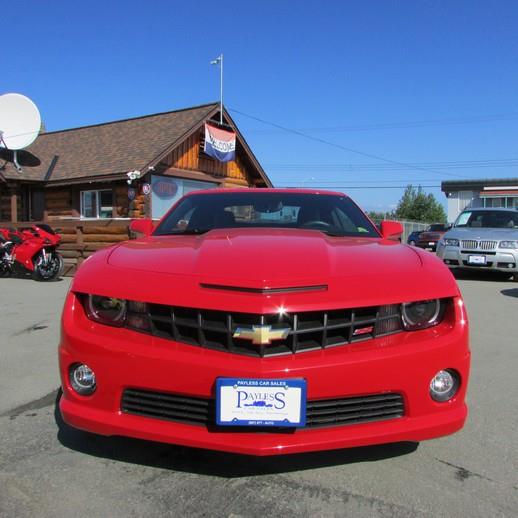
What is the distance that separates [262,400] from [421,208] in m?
67.3

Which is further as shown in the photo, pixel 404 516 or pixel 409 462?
pixel 409 462

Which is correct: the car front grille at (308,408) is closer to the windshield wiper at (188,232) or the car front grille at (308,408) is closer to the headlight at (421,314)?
the headlight at (421,314)

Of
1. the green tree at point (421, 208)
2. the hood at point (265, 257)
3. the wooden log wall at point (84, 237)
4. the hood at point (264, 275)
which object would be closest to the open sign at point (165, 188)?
the wooden log wall at point (84, 237)

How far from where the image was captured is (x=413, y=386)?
7.00 feet

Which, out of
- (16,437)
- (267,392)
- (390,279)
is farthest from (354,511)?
(16,437)

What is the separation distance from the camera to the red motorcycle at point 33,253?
10094 millimetres

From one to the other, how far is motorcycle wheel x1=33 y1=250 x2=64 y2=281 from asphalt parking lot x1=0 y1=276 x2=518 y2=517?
740 centimetres

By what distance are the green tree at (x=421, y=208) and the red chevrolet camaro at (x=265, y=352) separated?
64.5 metres

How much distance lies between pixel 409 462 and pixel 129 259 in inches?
67.6

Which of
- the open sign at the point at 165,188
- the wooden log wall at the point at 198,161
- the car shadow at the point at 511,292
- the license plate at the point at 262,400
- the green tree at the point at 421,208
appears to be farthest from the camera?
the green tree at the point at 421,208

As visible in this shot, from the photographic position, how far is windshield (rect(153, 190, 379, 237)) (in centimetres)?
357

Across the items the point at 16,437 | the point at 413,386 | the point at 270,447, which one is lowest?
the point at 16,437

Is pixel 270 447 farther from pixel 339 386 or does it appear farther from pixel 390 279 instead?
pixel 390 279

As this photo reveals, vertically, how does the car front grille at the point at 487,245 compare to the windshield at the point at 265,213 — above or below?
below
